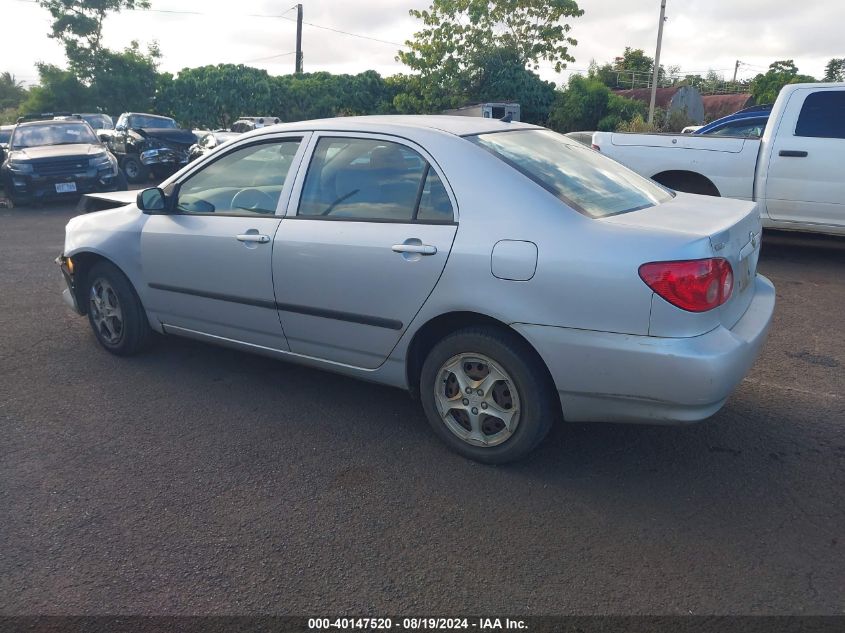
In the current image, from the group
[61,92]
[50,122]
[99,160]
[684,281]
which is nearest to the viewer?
[684,281]

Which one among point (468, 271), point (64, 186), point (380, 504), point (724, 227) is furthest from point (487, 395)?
point (64, 186)

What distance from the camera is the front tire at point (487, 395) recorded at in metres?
3.27

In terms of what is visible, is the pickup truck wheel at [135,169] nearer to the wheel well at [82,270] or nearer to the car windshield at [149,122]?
the car windshield at [149,122]

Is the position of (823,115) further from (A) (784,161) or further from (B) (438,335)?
(B) (438,335)

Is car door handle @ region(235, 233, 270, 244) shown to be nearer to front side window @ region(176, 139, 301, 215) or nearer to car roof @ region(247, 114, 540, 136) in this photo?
front side window @ region(176, 139, 301, 215)

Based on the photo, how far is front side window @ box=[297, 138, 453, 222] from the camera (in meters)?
3.55

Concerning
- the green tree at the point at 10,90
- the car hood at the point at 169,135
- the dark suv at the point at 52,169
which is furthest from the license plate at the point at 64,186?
the green tree at the point at 10,90

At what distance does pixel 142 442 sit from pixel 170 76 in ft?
124

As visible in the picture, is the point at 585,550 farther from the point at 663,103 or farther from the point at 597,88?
the point at 663,103

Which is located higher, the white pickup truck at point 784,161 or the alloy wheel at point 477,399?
the white pickup truck at point 784,161

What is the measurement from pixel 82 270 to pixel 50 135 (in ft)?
36.3

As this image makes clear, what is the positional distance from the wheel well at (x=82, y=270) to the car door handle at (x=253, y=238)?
1.39m

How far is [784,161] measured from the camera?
293 inches

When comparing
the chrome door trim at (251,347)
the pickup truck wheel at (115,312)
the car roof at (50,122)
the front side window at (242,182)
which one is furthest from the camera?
Result: the car roof at (50,122)
